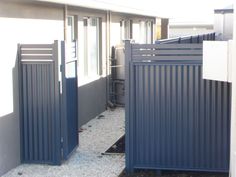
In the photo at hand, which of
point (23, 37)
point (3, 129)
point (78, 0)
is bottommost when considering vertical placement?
point (3, 129)

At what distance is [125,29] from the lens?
53.3 feet

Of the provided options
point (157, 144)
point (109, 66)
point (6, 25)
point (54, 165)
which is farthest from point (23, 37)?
point (109, 66)

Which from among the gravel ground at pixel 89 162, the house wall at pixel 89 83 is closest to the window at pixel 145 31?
the house wall at pixel 89 83

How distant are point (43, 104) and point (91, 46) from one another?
494cm

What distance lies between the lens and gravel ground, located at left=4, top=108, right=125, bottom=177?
7.83 m

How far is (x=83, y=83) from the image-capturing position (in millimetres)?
11734

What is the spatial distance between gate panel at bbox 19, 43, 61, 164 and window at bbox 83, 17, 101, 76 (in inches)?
170

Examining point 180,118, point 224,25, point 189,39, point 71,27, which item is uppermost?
point 224,25

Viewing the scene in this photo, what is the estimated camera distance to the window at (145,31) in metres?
18.9

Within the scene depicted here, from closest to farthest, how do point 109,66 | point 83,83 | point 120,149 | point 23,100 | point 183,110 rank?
point 183,110
point 23,100
point 120,149
point 83,83
point 109,66

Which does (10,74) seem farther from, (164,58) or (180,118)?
(180,118)

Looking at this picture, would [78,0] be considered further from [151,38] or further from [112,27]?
[151,38]

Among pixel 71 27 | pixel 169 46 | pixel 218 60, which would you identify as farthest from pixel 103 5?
pixel 218 60

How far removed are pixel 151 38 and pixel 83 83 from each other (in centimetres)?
927
